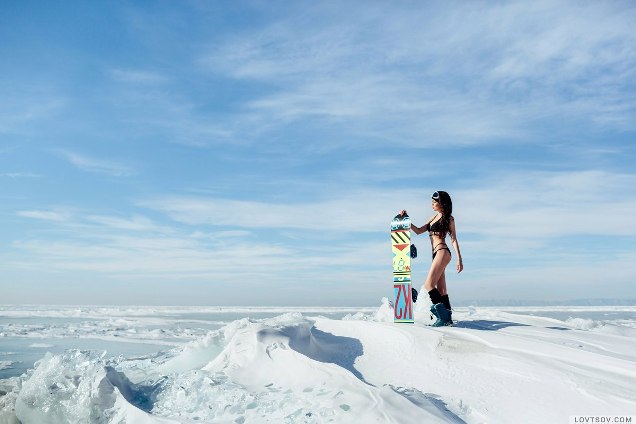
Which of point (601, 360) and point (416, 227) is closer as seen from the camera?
point (601, 360)

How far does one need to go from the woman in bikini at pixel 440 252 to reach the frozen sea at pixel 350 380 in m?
0.77

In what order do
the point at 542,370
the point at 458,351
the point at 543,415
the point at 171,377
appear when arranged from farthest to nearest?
the point at 458,351
the point at 171,377
the point at 542,370
the point at 543,415

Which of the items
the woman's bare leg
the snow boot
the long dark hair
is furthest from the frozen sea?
the long dark hair

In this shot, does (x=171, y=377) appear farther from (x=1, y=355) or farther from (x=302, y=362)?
(x=1, y=355)

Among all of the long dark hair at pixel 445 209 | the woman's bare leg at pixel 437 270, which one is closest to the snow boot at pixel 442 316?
the woman's bare leg at pixel 437 270

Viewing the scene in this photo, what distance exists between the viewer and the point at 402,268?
7117 millimetres

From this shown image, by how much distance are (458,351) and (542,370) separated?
3.09 feet

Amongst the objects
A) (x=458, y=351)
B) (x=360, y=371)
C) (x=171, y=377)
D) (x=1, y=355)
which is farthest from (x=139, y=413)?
(x=1, y=355)

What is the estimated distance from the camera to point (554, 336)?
5.97 meters

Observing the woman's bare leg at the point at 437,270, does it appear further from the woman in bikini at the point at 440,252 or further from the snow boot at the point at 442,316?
the snow boot at the point at 442,316

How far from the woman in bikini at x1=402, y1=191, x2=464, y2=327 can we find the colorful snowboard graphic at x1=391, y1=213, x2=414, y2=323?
0.65ft

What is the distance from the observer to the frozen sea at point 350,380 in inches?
152

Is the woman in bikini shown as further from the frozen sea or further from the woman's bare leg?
the frozen sea

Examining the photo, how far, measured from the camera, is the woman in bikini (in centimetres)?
682
